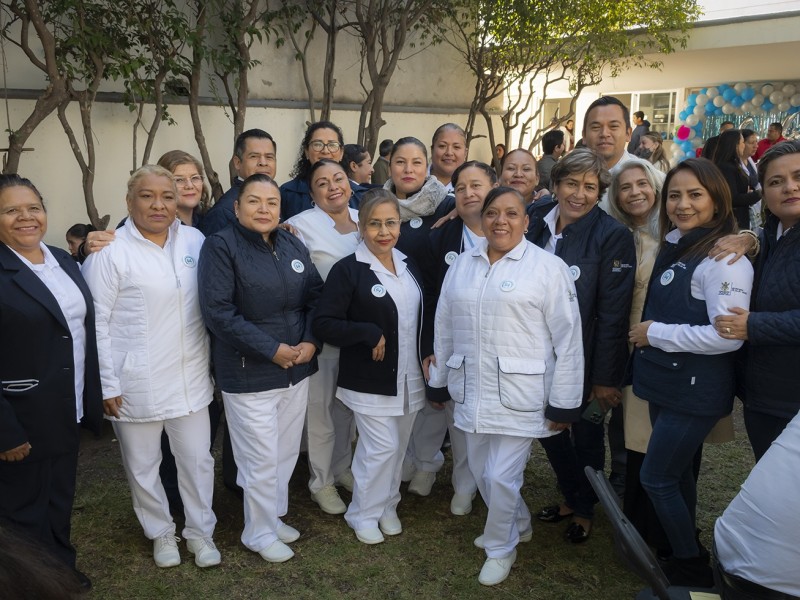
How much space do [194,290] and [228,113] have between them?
19.6 feet

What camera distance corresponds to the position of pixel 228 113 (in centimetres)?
885

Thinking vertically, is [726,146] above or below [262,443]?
above

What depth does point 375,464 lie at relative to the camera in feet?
12.3

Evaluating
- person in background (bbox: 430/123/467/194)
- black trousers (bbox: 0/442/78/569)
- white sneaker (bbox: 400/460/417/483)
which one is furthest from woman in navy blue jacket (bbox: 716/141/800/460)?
black trousers (bbox: 0/442/78/569)

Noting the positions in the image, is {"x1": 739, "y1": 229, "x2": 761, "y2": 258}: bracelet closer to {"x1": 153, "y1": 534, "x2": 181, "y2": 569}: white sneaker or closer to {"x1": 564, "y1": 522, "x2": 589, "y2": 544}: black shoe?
{"x1": 564, "y1": 522, "x2": 589, "y2": 544}: black shoe

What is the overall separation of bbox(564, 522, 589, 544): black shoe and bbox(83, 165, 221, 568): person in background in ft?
5.74

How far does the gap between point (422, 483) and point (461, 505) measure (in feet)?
1.05

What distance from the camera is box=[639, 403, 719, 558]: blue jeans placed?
9.79ft

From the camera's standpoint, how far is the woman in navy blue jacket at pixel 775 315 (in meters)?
2.72

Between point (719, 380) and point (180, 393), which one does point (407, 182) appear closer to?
point (180, 393)

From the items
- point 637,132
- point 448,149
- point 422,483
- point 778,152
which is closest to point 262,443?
point 422,483

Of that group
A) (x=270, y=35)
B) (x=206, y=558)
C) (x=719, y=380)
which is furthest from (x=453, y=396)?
(x=270, y=35)

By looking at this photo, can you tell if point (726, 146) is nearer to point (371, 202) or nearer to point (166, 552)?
point (371, 202)

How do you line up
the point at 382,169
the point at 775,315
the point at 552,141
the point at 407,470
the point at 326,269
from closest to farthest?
the point at 775,315
the point at 326,269
the point at 407,470
the point at 552,141
the point at 382,169
